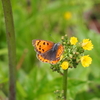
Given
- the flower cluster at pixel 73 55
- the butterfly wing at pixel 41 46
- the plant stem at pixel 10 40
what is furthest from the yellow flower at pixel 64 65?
the plant stem at pixel 10 40

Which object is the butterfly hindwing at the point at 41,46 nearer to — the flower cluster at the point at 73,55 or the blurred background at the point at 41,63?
the flower cluster at the point at 73,55

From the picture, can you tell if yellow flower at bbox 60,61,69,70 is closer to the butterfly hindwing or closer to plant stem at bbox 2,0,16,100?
the butterfly hindwing

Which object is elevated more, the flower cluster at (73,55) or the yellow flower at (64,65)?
the flower cluster at (73,55)

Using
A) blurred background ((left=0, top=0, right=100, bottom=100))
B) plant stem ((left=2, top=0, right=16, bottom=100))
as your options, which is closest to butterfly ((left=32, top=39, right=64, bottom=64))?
plant stem ((left=2, top=0, right=16, bottom=100))

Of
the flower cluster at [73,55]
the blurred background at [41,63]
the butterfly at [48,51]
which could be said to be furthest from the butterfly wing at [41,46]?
the blurred background at [41,63]

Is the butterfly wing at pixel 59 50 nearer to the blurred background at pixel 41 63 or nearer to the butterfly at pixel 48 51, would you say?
the butterfly at pixel 48 51

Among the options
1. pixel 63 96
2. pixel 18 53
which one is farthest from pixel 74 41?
pixel 18 53

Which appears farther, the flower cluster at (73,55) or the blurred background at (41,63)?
the blurred background at (41,63)

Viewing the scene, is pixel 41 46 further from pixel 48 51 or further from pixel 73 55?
pixel 73 55
